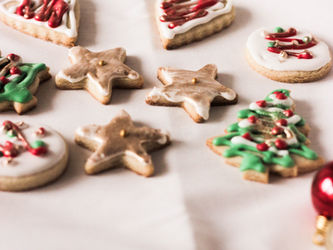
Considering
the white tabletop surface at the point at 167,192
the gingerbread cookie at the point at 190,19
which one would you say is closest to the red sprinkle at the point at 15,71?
the white tabletop surface at the point at 167,192

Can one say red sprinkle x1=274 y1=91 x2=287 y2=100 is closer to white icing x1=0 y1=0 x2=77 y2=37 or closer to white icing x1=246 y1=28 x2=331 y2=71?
white icing x1=246 y1=28 x2=331 y2=71

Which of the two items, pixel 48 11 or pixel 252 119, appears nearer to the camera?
pixel 252 119

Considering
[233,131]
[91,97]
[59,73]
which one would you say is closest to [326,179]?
[233,131]

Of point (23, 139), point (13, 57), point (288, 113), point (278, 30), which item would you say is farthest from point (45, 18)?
point (288, 113)

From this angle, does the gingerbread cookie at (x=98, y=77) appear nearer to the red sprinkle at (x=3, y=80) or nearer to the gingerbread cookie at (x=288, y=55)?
the red sprinkle at (x=3, y=80)

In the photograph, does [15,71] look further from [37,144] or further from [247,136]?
[247,136]

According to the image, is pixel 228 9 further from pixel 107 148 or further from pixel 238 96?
pixel 107 148
